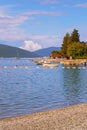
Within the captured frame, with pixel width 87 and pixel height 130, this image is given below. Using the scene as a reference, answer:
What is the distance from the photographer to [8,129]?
55.2ft

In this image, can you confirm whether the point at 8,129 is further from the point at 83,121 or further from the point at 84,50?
the point at 84,50

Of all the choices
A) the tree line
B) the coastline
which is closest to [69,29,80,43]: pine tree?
the tree line

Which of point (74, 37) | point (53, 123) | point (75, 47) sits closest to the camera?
point (53, 123)

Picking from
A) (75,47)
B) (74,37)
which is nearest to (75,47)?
(75,47)

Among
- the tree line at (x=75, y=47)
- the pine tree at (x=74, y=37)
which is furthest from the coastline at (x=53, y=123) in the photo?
the pine tree at (x=74, y=37)

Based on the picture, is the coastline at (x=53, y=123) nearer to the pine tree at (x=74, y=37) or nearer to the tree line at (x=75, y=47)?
the tree line at (x=75, y=47)

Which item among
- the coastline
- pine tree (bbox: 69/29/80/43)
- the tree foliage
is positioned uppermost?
pine tree (bbox: 69/29/80/43)

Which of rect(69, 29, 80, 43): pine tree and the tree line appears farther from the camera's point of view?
rect(69, 29, 80, 43): pine tree

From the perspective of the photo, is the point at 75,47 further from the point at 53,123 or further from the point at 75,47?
the point at 53,123

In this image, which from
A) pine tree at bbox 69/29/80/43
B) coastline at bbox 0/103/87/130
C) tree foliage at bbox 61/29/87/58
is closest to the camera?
coastline at bbox 0/103/87/130

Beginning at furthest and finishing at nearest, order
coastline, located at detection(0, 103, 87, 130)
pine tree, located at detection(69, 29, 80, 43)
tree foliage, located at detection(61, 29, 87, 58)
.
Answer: pine tree, located at detection(69, 29, 80, 43)
tree foliage, located at detection(61, 29, 87, 58)
coastline, located at detection(0, 103, 87, 130)

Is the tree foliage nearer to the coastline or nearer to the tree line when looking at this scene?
the tree line

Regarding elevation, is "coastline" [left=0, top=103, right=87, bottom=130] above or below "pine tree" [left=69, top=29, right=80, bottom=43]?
below

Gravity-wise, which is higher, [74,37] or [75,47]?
[74,37]
